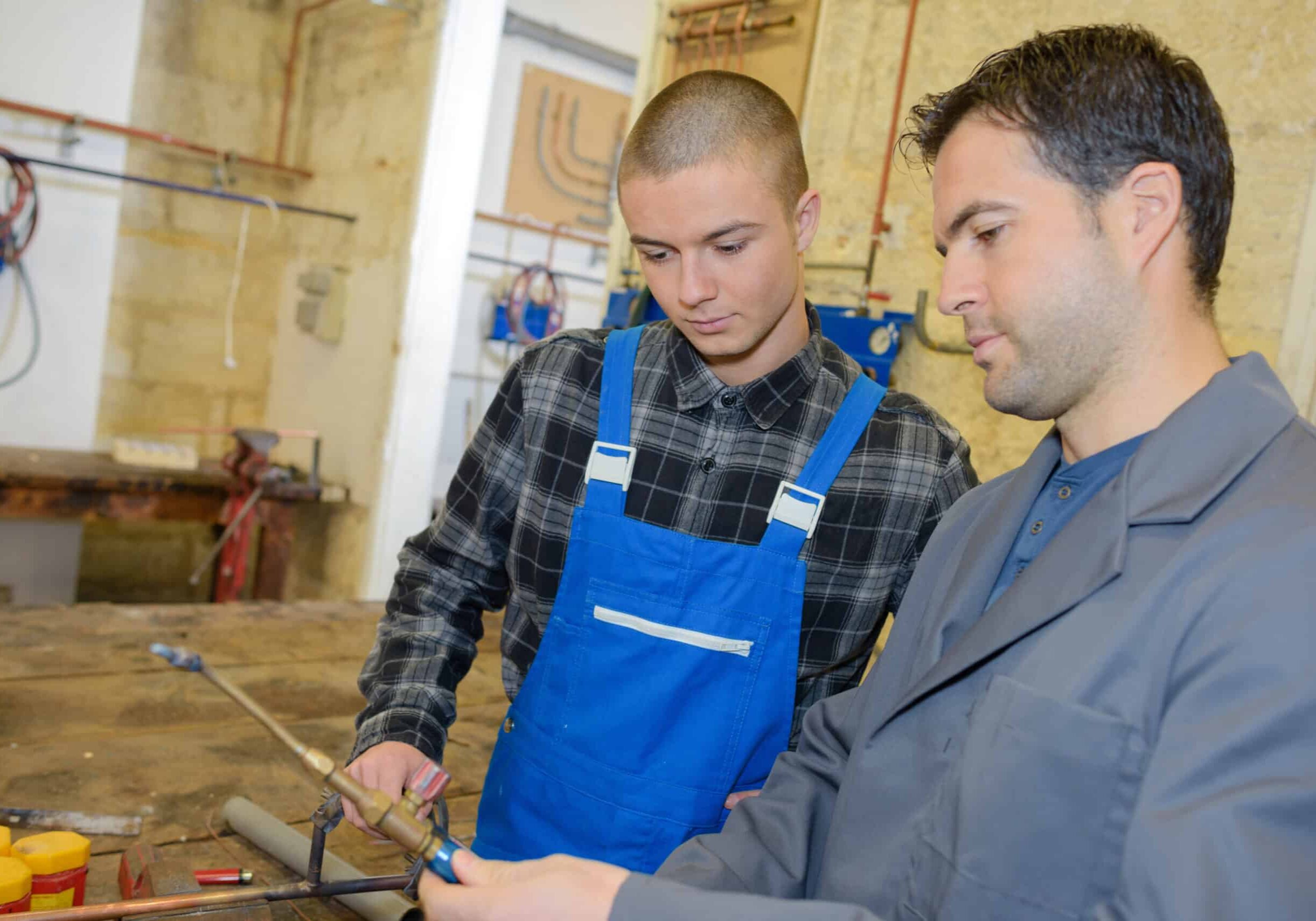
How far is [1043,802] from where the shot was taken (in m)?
0.81

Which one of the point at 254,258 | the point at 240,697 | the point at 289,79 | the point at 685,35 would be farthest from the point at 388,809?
the point at 289,79

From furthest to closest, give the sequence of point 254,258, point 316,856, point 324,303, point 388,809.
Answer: point 254,258 < point 324,303 < point 316,856 < point 388,809

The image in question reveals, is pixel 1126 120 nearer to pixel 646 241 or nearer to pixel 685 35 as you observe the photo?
pixel 646 241

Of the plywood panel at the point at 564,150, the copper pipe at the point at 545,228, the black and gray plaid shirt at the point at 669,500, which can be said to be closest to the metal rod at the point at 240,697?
the black and gray plaid shirt at the point at 669,500

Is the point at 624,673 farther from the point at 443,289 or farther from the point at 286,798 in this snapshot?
the point at 443,289

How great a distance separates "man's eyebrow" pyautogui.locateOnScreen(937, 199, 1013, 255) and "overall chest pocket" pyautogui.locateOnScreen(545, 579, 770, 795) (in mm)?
548

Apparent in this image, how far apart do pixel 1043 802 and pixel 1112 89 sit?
628mm

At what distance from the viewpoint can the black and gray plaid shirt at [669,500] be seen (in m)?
1.47

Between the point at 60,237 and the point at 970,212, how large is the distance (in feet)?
16.2

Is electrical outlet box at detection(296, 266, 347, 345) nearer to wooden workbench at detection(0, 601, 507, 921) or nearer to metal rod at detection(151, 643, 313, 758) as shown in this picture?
wooden workbench at detection(0, 601, 507, 921)

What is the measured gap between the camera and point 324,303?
16.9 feet

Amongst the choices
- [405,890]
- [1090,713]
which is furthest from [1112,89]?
[405,890]

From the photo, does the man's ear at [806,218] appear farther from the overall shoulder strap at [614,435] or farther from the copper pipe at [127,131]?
the copper pipe at [127,131]

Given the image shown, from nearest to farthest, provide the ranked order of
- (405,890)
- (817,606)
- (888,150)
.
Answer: (405,890) → (817,606) → (888,150)
